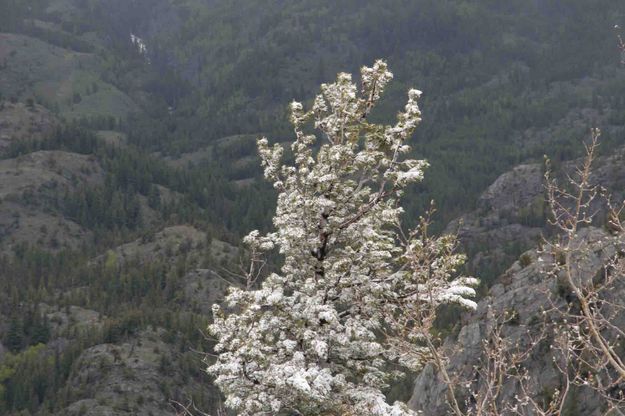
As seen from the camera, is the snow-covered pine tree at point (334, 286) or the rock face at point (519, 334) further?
the rock face at point (519, 334)

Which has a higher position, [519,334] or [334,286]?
[334,286]

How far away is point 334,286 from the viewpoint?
88.0 ft

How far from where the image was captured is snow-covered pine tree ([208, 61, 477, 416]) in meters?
25.2

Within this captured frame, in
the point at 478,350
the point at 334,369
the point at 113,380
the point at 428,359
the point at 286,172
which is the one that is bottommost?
the point at 113,380

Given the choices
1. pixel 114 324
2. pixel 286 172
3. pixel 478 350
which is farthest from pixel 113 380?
pixel 286 172

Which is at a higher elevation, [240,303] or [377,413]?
[240,303]

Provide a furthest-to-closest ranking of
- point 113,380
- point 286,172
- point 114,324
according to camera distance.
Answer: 1. point 114,324
2. point 113,380
3. point 286,172

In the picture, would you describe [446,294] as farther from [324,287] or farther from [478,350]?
[478,350]

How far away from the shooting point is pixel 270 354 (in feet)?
87.8

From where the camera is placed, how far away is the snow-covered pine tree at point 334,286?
994 inches

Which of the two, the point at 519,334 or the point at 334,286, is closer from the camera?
the point at 334,286

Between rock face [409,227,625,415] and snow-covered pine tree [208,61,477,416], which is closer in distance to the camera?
snow-covered pine tree [208,61,477,416]

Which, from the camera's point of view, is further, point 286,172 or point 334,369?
point 286,172

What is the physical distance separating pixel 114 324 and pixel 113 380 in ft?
81.3
